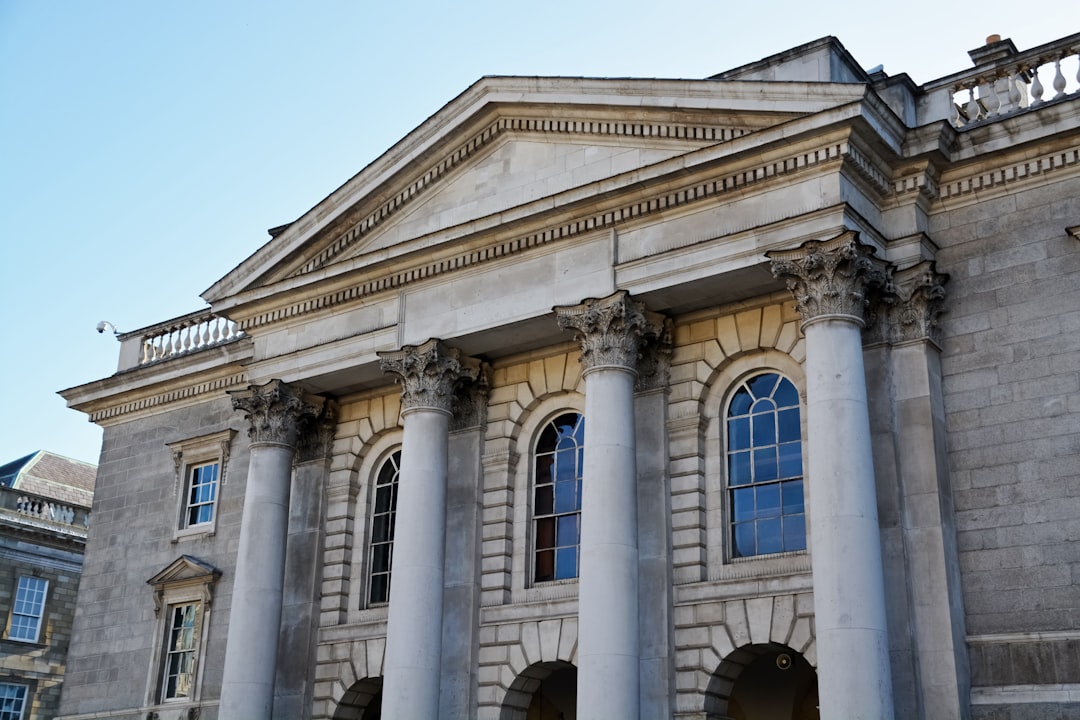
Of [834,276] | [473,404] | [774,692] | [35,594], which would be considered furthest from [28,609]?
[834,276]

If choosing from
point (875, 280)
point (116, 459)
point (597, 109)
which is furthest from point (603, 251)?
point (116, 459)

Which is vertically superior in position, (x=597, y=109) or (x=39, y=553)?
(x=597, y=109)

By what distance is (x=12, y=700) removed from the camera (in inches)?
1565

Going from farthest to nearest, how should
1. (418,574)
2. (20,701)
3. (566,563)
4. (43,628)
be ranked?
(43,628) < (20,701) < (566,563) < (418,574)

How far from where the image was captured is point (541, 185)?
853 inches

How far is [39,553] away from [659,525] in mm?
28153

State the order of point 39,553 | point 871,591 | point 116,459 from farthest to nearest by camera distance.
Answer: point 39,553 < point 116,459 < point 871,591

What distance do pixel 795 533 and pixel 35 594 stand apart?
3008 cm

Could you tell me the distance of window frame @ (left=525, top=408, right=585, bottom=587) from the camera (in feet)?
69.4

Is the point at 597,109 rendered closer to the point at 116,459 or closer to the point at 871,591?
the point at 871,591

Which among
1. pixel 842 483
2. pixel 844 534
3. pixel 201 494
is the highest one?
pixel 201 494

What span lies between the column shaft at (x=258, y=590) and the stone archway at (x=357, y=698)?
1284mm

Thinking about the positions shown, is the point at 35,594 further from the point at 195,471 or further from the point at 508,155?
the point at 508,155

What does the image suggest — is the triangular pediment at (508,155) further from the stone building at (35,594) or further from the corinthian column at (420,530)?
the stone building at (35,594)
